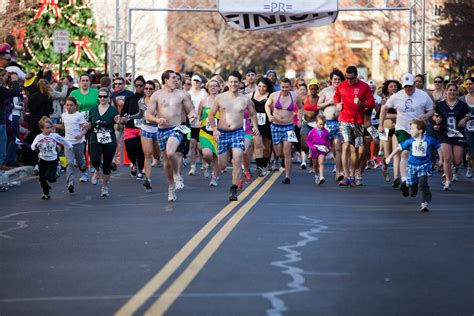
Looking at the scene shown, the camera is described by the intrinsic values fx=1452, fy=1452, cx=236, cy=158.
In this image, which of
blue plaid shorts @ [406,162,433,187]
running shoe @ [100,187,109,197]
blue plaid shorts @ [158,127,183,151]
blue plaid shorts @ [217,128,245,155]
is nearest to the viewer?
blue plaid shorts @ [406,162,433,187]

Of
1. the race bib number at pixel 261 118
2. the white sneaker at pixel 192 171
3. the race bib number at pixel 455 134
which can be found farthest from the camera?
the white sneaker at pixel 192 171

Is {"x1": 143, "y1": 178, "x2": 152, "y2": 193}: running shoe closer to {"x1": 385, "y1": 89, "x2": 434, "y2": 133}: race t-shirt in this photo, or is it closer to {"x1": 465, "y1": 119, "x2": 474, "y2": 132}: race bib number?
{"x1": 385, "y1": 89, "x2": 434, "y2": 133}: race t-shirt

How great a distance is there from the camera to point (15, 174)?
2327cm

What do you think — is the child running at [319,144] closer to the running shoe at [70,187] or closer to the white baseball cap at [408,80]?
the white baseball cap at [408,80]

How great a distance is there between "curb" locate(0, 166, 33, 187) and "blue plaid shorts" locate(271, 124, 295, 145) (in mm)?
4232

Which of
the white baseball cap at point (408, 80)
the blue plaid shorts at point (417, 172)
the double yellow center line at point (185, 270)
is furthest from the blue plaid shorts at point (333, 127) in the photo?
the double yellow center line at point (185, 270)

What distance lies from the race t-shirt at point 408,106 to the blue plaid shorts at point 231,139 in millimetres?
2821

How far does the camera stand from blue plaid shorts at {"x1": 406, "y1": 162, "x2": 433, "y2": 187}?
18125mm

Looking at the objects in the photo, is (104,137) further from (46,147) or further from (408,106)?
(408,106)

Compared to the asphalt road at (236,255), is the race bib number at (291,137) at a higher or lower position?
higher

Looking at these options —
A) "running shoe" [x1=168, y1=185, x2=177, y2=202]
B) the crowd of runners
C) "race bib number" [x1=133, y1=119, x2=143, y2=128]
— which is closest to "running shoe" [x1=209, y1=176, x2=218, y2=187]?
the crowd of runners

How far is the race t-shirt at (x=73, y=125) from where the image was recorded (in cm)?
2223

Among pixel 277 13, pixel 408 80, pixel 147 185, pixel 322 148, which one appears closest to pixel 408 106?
pixel 408 80

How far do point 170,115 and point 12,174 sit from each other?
404 cm
